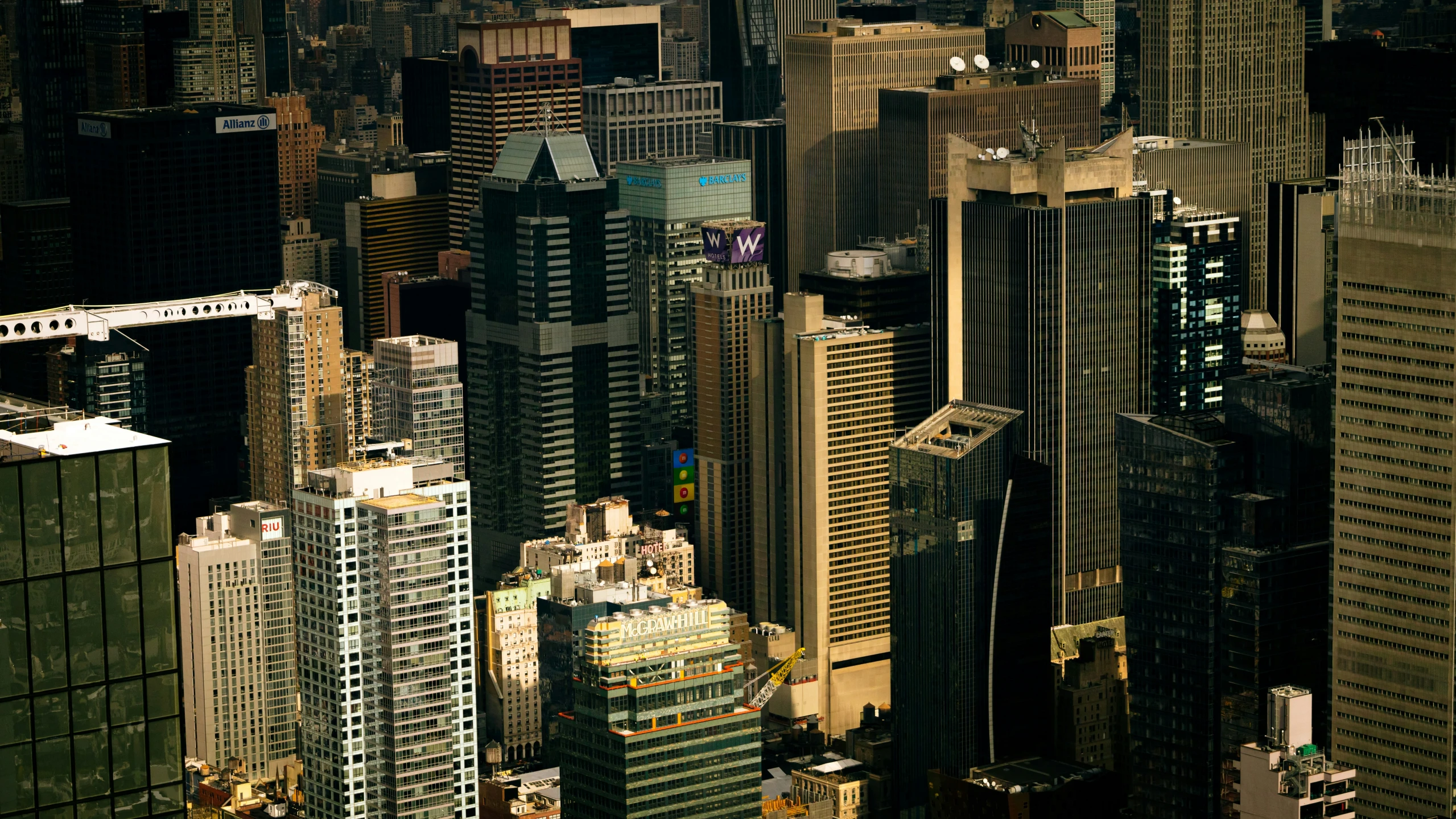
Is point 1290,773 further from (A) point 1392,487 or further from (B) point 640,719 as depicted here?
(B) point 640,719

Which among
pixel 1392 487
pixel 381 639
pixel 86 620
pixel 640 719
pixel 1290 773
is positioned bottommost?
pixel 1290 773

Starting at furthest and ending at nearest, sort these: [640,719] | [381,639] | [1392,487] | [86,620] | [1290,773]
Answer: [640,719]
[1392,487]
[381,639]
[1290,773]
[86,620]

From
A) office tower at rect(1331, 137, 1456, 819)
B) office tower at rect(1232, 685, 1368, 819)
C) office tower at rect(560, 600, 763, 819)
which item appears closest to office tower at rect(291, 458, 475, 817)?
office tower at rect(560, 600, 763, 819)

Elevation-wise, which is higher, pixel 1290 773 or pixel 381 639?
pixel 381 639

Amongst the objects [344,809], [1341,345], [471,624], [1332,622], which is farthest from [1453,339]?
[344,809]

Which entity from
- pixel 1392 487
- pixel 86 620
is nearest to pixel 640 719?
pixel 1392 487

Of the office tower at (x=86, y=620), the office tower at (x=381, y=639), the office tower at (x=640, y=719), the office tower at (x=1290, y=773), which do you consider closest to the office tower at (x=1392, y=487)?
the office tower at (x=1290, y=773)
